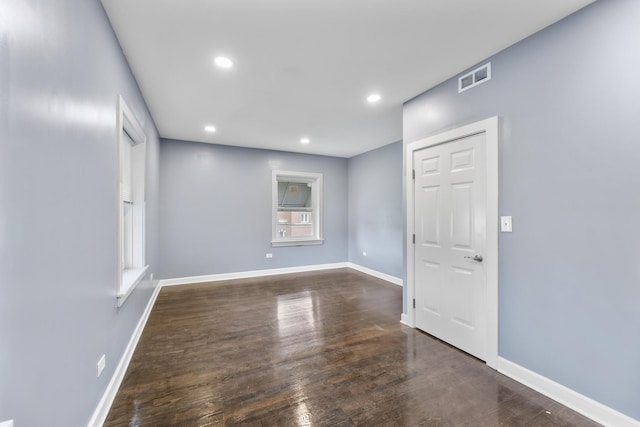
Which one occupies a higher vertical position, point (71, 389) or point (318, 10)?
point (318, 10)

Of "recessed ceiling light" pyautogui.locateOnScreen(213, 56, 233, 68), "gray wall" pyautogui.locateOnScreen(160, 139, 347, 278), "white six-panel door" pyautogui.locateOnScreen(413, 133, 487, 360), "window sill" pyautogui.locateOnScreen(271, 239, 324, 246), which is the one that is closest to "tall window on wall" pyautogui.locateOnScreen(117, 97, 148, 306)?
"recessed ceiling light" pyautogui.locateOnScreen(213, 56, 233, 68)

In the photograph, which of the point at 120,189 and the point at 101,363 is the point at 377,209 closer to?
the point at 120,189

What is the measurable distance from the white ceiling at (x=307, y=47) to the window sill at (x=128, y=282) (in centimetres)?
201

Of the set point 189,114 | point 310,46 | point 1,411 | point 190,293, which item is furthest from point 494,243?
point 190,293

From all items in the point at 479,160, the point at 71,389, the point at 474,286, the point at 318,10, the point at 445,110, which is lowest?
the point at 71,389

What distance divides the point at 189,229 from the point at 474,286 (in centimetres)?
477

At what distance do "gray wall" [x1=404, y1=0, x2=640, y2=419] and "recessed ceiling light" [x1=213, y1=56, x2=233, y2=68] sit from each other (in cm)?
235

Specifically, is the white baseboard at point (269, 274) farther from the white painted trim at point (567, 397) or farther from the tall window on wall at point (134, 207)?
the white painted trim at point (567, 397)

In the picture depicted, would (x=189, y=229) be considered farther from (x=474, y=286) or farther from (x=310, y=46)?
(x=474, y=286)

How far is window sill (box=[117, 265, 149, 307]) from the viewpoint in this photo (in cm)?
215

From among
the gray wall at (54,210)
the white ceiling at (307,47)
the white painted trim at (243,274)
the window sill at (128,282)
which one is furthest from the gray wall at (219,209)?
the gray wall at (54,210)

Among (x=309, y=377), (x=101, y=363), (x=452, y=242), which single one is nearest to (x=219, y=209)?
(x=101, y=363)

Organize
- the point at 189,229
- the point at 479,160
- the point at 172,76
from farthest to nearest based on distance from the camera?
the point at 189,229
the point at 172,76
the point at 479,160

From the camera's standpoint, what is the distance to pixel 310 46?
2258mm
